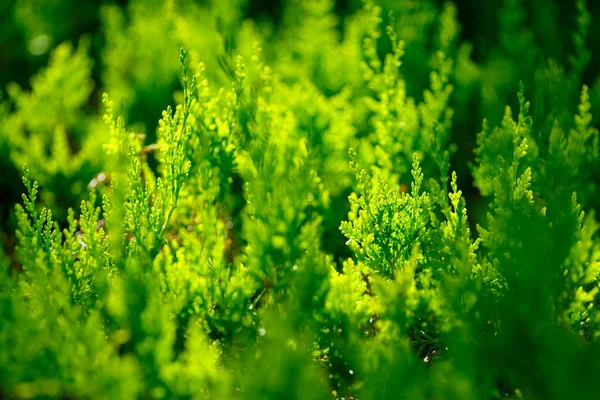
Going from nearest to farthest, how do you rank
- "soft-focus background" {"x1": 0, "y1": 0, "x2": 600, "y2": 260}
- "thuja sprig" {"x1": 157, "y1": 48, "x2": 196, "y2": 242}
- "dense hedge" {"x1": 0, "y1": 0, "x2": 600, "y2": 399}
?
"dense hedge" {"x1": 0, "y1": 0, "x2": 600, "y2": 399}
"thuja sprig" {"x1": 157, "y1": 48, "x2": 196, "y2": 242}
"soft-focus background" {"x1": 0, "y1": 0, "x2": 600, "y2": 260}

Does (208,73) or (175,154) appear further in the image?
(208,73)

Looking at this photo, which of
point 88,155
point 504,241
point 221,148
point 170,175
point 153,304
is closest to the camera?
point 153,304

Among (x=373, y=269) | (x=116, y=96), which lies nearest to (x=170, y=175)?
(x=373, y=269)

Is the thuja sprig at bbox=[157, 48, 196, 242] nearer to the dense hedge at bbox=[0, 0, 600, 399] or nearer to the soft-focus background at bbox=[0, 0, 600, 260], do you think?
the dense hedge at bbox=[0, 0, 600, 399]

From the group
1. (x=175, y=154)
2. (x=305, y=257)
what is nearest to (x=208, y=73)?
(x=175, y=154)

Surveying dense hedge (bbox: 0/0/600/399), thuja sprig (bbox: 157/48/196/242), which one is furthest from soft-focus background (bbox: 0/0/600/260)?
thuja sprig (bbox: 157/48/196/242)

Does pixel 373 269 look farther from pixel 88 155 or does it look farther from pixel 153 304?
pixel 88 155

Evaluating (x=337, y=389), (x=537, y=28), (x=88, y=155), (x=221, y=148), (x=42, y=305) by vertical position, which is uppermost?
(x=537, y=28)

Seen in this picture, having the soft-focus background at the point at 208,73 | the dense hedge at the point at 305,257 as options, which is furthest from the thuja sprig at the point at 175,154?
the soft-focus background at the point at 208,73

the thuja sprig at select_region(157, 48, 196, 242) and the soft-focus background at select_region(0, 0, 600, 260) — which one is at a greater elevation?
the soft-focus background at select_region(0, 0, 600, 260)

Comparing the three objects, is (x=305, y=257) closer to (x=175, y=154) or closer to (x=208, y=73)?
(x=175, y=154)

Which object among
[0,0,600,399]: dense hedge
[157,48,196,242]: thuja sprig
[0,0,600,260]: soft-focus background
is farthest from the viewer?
[0,0,600,260]: soft-focus background
